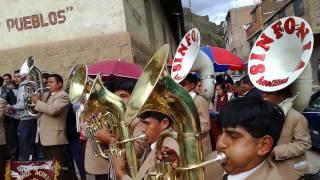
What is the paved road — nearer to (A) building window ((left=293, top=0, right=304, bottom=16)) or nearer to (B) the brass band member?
(B) the brass band member

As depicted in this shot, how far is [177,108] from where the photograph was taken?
6.09 ft

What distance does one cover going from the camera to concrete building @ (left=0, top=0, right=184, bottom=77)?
816 cm

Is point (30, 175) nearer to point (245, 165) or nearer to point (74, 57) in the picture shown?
point (245, 165)

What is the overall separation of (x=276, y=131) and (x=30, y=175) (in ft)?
10.7

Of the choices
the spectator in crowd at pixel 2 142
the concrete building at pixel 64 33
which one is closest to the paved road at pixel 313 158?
the spectator in crowd at pixel 2 142

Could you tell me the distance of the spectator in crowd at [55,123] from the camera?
5367mm

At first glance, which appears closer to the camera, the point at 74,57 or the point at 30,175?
the point at 30,175

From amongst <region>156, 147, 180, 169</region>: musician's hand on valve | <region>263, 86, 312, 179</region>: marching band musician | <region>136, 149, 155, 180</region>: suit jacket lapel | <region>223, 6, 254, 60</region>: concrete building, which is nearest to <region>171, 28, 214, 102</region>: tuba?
<region>263, 86, 312, 179</region>: marching band musician

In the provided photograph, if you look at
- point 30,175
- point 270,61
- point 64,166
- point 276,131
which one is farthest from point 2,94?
point 276,131

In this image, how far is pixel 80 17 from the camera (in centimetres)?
827


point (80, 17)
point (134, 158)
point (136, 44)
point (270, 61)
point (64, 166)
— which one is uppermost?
point (80, 17)

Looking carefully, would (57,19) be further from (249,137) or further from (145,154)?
(249,137)

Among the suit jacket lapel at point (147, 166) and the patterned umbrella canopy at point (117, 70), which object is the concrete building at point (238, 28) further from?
the suit jacket lapel at point (147, 166)

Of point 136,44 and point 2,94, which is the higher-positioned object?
point 136,44
